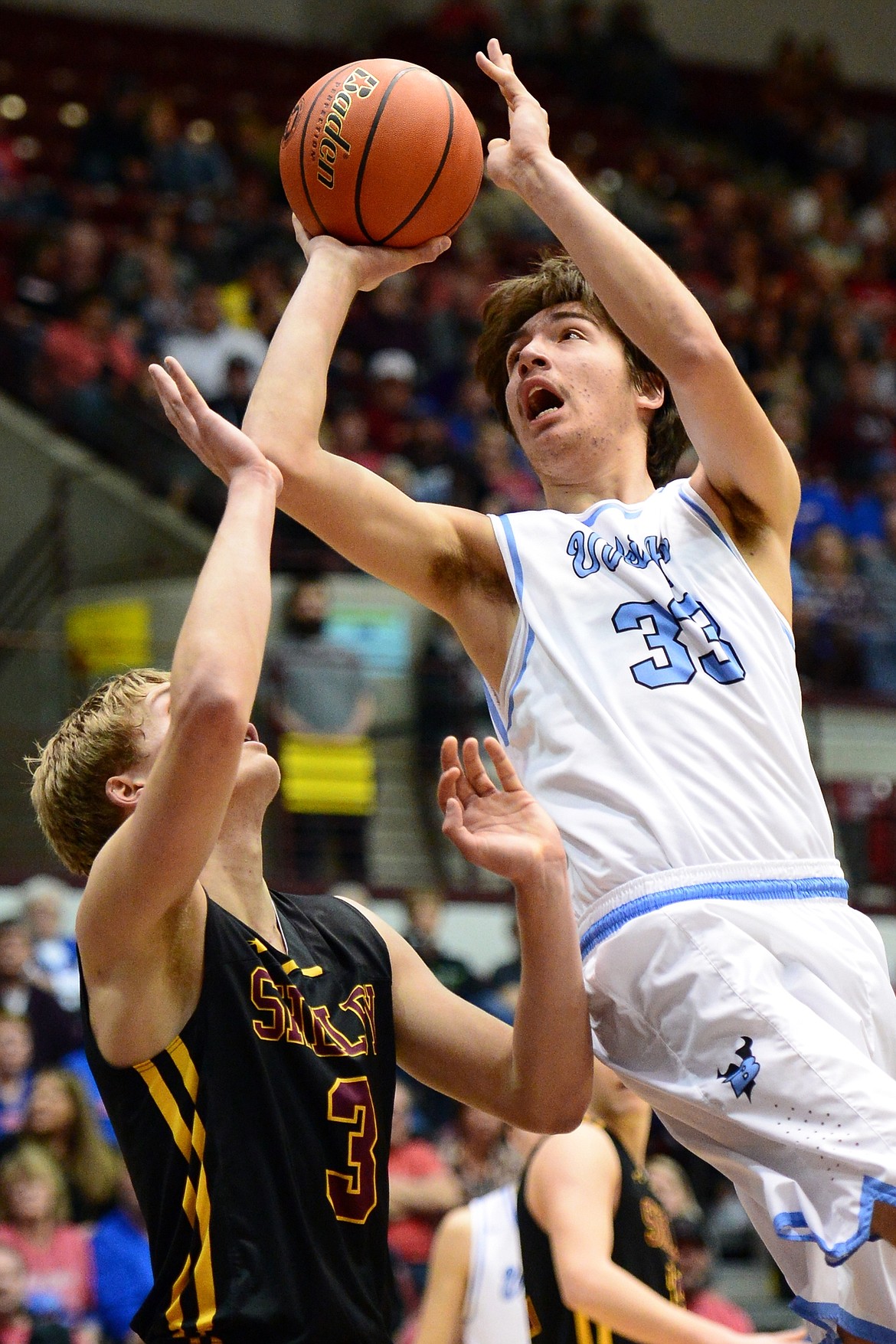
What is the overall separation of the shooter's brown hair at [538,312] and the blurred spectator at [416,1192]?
447 centimetres

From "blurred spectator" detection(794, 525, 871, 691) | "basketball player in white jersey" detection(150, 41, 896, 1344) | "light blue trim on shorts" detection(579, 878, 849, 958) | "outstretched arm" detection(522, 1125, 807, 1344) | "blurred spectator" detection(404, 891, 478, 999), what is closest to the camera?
"basketball player in white jersey" detection(150, 41, 896, 1344)

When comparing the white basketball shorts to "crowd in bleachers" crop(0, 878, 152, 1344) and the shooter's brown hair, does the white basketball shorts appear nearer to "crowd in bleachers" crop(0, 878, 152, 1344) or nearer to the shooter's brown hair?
the shooter's brown hair

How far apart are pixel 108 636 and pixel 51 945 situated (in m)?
2.58

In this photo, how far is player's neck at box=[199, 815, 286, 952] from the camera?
3.03 metres

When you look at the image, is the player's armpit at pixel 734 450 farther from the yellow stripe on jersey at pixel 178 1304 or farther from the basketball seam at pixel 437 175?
the yellow stripe on jersey at pixel 178 1304

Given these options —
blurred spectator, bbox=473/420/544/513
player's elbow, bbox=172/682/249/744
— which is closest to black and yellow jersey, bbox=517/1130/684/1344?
player's elbow, bbox=172/682/249/744

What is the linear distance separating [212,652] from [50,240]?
10082mm

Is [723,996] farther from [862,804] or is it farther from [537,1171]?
[862,804]

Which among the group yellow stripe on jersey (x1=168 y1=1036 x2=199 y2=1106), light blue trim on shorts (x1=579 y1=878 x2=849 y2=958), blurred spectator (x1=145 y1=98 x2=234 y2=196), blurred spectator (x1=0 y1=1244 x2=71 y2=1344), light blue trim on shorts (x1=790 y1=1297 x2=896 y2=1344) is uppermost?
blurred spectator (x1=145 y1=98 x2=234 y2=196)

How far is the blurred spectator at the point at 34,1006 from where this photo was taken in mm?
7445

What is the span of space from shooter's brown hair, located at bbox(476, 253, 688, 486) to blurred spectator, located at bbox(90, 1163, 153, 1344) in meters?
4.07

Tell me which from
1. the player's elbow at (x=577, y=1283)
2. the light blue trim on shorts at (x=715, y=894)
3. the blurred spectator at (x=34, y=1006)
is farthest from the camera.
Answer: the blurred spectator at (x=34, y=1006)

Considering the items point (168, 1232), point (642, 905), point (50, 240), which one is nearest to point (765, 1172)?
point (642, 905)

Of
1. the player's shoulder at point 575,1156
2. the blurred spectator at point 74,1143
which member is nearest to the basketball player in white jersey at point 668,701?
the player's shoulder at point 575,1156
